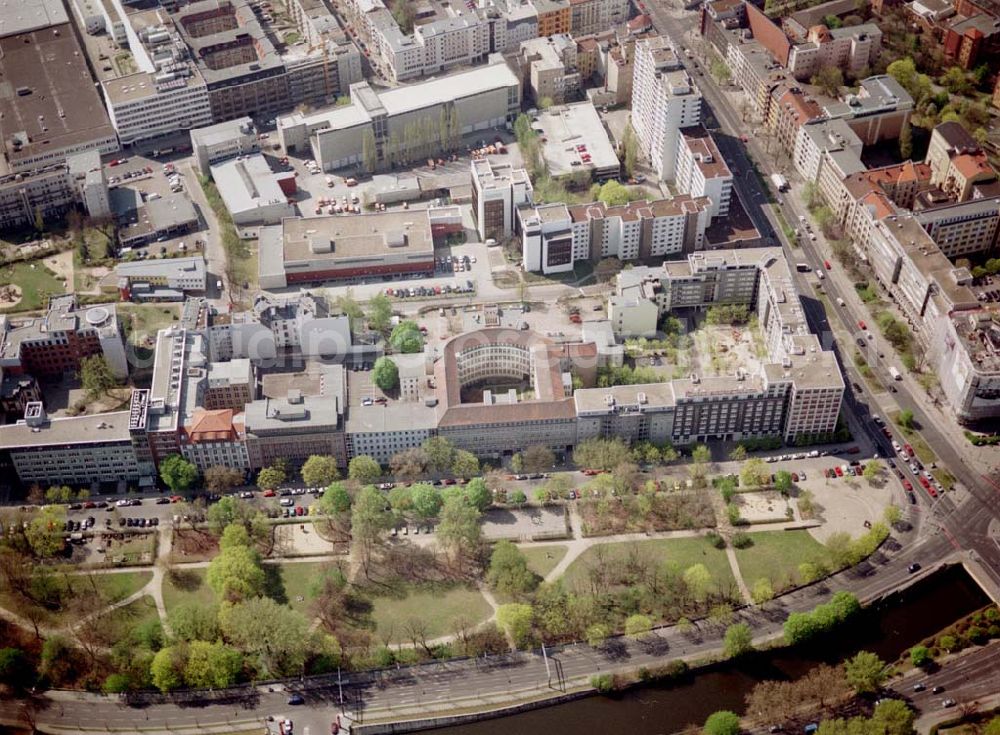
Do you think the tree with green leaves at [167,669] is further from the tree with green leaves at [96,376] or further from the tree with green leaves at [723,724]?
the tree with green leaves at [723,724]

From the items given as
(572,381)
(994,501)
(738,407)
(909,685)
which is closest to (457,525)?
(572,381)

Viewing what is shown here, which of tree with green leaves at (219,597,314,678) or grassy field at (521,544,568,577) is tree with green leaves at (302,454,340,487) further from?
grassy field at (521,544,568,577)

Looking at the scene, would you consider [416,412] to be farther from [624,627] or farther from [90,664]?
[90,664]

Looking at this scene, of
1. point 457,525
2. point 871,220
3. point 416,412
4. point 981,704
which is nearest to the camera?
point 981,704

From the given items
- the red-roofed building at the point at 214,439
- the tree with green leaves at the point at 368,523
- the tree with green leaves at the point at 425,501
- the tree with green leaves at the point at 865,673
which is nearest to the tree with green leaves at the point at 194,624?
the tree with green leaves at the point at 368,523

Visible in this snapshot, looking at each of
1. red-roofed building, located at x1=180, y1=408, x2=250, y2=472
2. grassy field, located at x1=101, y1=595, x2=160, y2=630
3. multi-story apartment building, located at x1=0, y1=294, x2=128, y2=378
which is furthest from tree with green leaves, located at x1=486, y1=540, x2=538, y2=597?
multi-story apartment building, located at x1=0, y1=294, x2=128, y2=378
